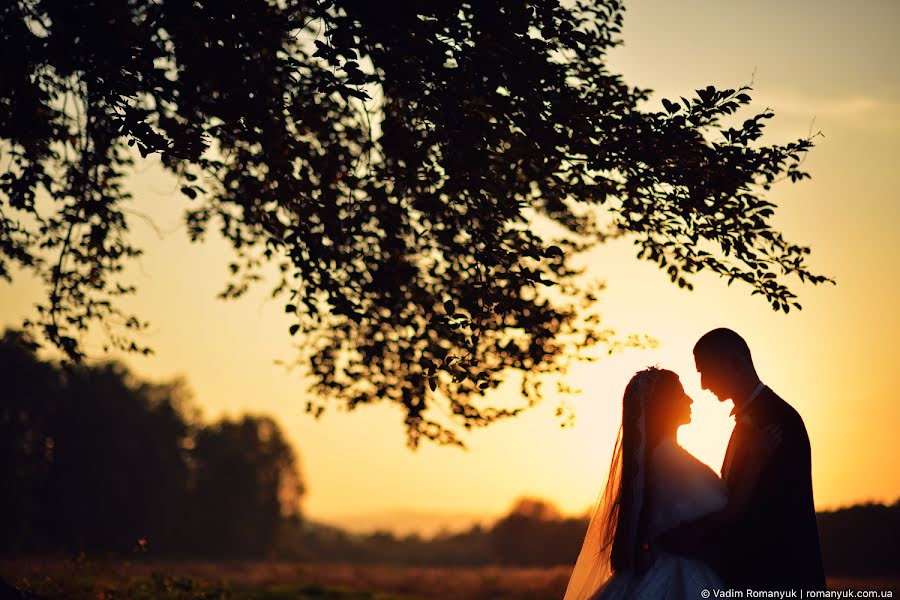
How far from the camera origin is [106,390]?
70938 millimetres

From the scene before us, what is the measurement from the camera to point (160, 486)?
71375 millimetres

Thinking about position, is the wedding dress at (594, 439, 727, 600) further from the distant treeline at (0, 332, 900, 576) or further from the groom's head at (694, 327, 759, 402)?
the distant treeline at (0, 332, 900, 576)

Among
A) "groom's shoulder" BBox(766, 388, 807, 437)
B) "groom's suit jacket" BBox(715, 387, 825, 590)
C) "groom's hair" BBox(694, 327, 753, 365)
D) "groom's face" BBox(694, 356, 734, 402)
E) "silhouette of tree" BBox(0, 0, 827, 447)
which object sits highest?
"silhouette of tree" BBox(0, 0, 827, 447)

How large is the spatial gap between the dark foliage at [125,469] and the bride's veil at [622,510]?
51.4 m

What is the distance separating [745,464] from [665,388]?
947 mm

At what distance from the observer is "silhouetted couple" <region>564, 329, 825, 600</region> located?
618 cm

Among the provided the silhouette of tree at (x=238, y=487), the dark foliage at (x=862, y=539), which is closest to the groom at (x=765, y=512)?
the dark foliage at (x=862, y=539)

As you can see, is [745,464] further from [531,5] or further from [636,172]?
[531,5]

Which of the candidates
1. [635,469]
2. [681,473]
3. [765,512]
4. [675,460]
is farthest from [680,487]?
[765,512]

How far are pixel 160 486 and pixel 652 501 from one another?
72704 mm

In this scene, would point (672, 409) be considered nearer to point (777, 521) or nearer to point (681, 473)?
point (681, 473)

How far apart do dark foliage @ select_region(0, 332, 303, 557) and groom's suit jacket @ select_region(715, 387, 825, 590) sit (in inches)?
2086

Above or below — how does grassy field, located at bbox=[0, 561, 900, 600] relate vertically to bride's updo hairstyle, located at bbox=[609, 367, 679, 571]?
below

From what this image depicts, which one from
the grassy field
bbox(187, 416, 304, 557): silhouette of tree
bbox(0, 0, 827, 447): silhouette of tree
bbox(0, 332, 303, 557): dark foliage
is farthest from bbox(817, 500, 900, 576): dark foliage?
bbox(187, 416, 304, 557): silhouette of tree
